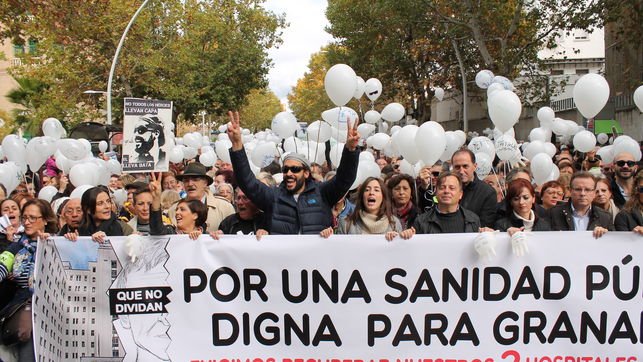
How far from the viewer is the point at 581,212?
5207 mm

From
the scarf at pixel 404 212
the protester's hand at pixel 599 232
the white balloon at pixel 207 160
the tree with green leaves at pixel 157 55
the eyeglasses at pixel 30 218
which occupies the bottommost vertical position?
the protester's hand at pixel 599 232

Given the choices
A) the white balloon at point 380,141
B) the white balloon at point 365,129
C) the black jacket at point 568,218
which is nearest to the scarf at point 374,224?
the black jacket at point 568,218

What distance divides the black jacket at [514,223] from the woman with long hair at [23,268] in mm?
2878

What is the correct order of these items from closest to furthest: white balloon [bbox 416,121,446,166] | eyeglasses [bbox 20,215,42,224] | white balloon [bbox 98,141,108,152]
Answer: eyeglasses [bbox 20,215,42,224] < white balloon [bbox 416,121,446,166] < white balloon [bbox 98,141,108,152]

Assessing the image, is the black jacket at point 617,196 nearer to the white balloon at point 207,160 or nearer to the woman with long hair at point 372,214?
the woman with long hair at point 372,214

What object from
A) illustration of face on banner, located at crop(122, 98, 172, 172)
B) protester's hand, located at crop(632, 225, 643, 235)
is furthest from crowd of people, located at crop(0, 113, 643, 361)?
illustration of face on banner, located at crop(122, 98, 172, 172)

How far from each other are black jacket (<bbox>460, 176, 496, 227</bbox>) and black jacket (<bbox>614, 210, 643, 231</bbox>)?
35.6 inches

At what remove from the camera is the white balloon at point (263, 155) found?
10474 millimetres

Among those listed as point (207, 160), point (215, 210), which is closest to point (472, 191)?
point (215, 210)

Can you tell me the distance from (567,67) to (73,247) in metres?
53.4

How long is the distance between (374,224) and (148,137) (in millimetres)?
1641

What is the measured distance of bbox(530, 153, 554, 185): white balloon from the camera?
801 centimetres

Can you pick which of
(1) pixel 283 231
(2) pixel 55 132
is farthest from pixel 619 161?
(2) pixel 55 132

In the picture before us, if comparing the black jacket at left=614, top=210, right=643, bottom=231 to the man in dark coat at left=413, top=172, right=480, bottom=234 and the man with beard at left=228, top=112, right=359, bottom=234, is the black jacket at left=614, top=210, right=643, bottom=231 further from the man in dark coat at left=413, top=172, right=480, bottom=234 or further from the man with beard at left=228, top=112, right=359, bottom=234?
the man with beard at left=228, top=112, right=359, bottom=234
